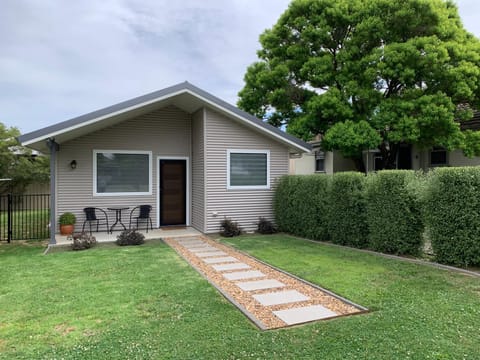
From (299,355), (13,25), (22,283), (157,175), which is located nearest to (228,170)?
(157,175)

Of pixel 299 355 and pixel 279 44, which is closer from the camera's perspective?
pixel 299 355

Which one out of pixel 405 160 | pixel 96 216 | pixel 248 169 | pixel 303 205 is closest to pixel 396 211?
pixel 303 205

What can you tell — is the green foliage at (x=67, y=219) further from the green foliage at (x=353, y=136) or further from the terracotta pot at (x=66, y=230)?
the green foliage at (x=353, y=136)

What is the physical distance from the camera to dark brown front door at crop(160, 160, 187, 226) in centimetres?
1027

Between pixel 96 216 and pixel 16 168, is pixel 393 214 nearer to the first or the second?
pixel 96 216

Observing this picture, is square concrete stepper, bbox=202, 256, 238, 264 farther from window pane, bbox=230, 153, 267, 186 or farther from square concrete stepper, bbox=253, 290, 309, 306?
window pane, bbox=230, 153, 267, 186

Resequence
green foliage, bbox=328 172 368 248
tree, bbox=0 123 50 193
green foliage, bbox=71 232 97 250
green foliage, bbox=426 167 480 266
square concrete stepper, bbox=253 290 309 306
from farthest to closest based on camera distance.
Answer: tree, bbox=0 123 50 193
green foliage, bbox=71 232 97 250
green foliage, bbox=328 172 368 248
green foliage, bbox=426 167 480 266
square concrete stepper, bbox=253 290 309 306

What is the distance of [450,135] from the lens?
11398 mm

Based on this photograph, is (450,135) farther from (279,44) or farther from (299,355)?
(299,355)

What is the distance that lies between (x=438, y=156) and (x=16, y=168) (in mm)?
20047

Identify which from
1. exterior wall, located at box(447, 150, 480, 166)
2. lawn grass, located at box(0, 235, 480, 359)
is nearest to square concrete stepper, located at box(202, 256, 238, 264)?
lawn grass, located at box(0, 235, 480, 359)

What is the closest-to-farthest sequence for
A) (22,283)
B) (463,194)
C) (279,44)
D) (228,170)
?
1. (22,283)
2. (463,194)
3. (228,170)
4. (279,44)

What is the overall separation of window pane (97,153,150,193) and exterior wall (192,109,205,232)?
4.71 ft

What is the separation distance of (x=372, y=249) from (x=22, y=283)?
6.24 meters
